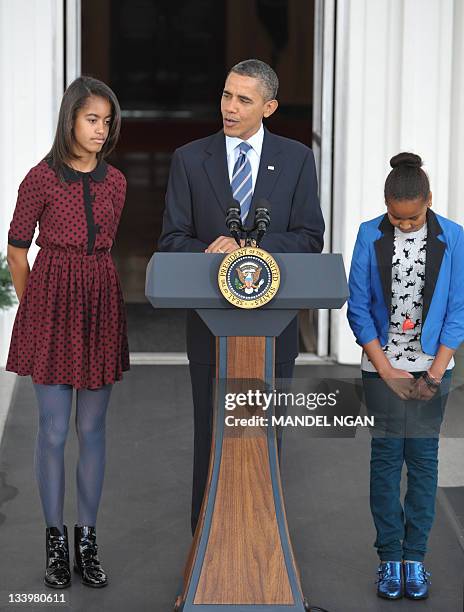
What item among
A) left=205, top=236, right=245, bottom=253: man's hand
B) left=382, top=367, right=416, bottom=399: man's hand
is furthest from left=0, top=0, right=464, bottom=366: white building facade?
left=205, top=236, right=245, bottom=253: man's hand

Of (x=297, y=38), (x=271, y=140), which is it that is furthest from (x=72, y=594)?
(x=297, y=38)

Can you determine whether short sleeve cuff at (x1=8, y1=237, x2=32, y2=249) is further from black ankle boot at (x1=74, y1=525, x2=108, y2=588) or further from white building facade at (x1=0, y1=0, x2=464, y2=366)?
white building facade at (x1=0, y1=0, x2=464, y2=366)

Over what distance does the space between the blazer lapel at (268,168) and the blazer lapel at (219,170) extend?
0.09 m

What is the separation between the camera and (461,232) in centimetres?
395

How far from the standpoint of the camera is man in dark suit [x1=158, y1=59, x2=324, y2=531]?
13.4 feet

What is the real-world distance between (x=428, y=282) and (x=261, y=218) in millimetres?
633

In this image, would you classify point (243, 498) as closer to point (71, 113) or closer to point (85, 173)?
point (85, 173)

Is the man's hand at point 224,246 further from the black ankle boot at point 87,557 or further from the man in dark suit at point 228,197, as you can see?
the black ankle boot at point 87,557

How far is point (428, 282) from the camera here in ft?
12.9

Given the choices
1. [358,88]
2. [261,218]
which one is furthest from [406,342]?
[358,88]

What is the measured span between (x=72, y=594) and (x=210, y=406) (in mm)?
756

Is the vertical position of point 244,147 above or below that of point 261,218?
above

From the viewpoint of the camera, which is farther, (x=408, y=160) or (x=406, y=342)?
(x=406, y=342)

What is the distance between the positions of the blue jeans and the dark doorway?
1816 cm
